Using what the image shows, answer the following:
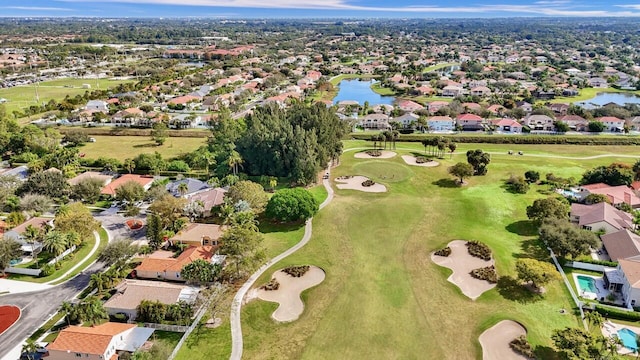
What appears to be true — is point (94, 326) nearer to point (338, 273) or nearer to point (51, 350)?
point (51, 350)

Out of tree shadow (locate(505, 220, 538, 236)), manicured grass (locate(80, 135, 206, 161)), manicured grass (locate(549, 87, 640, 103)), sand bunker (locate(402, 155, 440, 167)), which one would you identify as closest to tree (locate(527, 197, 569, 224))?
tree shadow (locate(505, 220, 538, 236))

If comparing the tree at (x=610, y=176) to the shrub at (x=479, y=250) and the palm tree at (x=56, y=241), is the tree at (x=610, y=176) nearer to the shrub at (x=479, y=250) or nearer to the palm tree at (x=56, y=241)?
the shrub at (x=479, y=250)

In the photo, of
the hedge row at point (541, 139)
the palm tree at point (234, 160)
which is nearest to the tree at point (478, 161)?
the hedge row at point (541, 139)

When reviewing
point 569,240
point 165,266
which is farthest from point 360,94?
point 165,266

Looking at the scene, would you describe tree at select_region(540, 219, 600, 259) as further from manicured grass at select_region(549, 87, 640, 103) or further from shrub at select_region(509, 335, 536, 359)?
manicured grass at select_region(549, 87, 640, 103)

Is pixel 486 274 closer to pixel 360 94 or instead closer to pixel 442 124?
pixel 442 124
